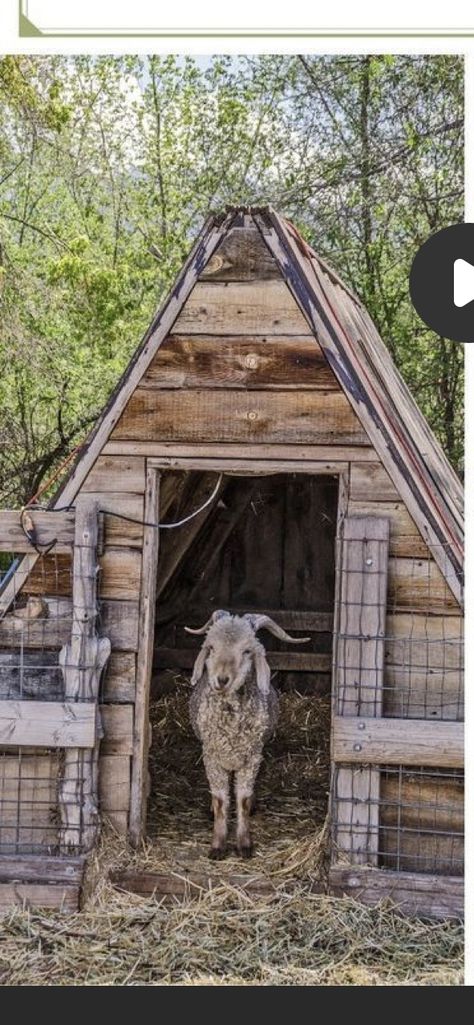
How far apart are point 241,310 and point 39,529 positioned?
1.31 meters

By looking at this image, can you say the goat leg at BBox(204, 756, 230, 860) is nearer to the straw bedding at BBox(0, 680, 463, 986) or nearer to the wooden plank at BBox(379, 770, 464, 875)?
the straw bedding at BBox(0, 680, 463, 986)

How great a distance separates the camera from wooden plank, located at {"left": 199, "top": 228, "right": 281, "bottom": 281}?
6.04 m

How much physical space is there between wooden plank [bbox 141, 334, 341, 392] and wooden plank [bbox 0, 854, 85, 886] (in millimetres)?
2110

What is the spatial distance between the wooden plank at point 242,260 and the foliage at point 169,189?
172 inches

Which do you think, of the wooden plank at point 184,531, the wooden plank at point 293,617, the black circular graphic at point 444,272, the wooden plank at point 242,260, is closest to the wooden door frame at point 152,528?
the wooden plank at point 242,260

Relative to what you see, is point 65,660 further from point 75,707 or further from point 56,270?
point 56,270

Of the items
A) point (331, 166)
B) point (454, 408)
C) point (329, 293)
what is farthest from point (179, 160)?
point (329, 293)

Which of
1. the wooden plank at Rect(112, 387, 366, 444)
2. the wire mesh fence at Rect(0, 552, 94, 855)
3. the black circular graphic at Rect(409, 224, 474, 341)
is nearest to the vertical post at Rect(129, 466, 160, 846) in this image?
the wooden plank at Rect(112, 387, 366, 444)

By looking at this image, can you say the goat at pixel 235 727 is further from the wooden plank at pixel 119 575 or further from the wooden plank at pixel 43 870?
the wooden plank at pixel 43 870

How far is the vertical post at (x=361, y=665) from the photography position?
19.7ft

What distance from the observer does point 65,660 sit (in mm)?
6062

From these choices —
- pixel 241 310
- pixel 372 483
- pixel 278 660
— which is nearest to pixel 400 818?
pixel 372 483

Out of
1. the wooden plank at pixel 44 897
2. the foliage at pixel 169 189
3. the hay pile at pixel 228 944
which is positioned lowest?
the hay pile at pixel 228 944

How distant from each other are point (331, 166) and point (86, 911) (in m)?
8.03
